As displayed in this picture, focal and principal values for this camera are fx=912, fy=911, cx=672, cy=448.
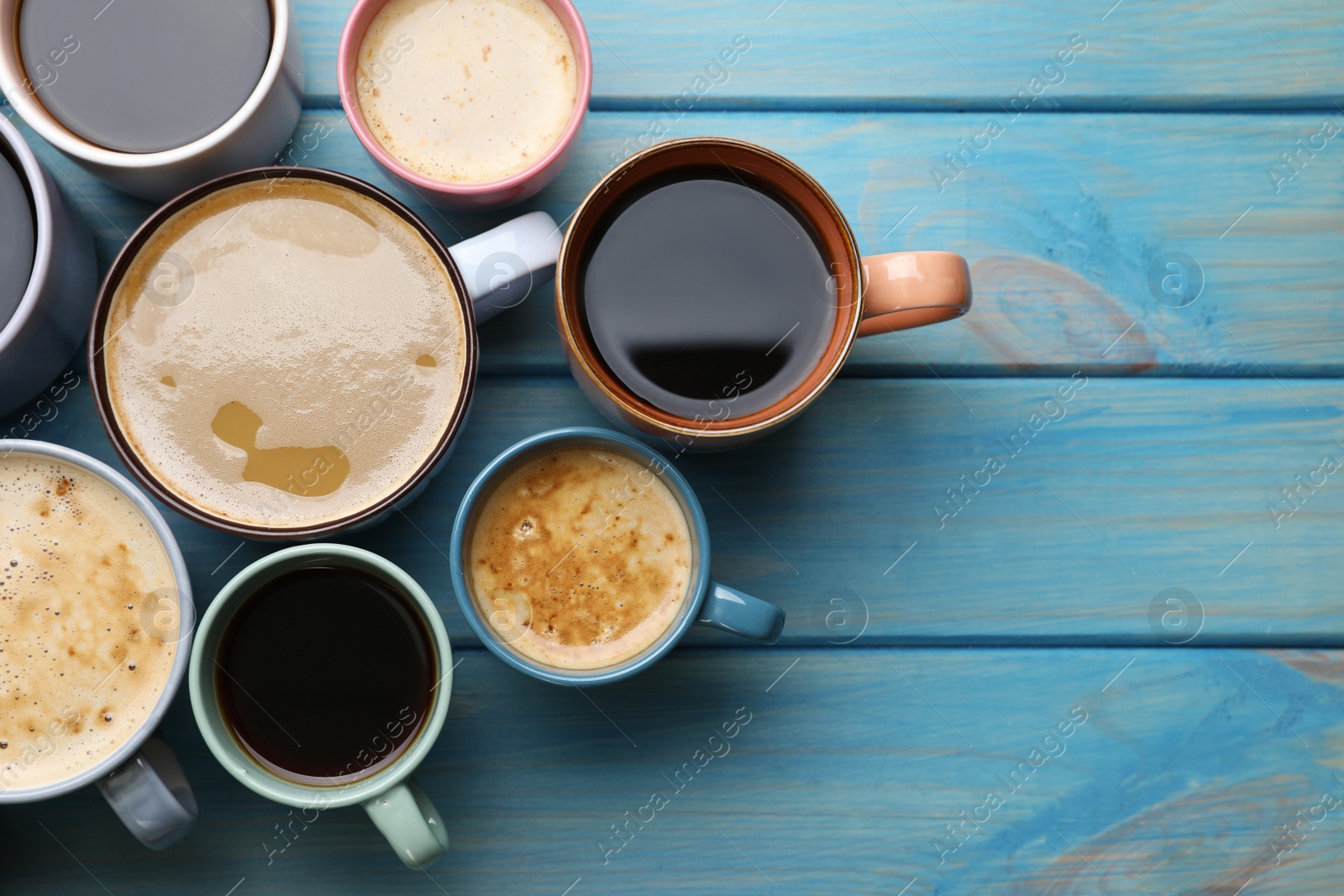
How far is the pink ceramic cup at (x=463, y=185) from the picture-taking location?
76cm

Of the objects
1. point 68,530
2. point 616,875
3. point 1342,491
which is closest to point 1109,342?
point 1342,491

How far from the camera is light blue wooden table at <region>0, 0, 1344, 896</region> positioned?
2.95 feet

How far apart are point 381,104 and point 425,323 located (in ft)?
0.68

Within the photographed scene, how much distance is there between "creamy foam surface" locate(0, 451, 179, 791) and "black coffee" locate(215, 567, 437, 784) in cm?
7

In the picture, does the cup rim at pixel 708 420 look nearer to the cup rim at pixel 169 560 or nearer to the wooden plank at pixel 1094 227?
the wooden plank at pixel 1094 227

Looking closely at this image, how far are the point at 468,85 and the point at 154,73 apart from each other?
265 millimetres

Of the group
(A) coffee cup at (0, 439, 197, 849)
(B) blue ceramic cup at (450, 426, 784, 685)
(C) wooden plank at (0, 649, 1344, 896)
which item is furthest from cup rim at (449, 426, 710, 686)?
(A) coffee cup at (0, 439, 197, 849)

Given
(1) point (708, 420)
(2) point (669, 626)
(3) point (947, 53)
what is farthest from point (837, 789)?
(3) point (947, 53)

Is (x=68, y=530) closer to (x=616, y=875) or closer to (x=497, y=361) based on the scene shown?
(x=497, y=361)

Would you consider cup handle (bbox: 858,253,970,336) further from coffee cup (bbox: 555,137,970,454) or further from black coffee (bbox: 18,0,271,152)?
black coffee (bbox: 18,0,271,152)

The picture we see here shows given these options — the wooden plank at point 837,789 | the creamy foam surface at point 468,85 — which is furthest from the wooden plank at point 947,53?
the wooden plank at point 837,789

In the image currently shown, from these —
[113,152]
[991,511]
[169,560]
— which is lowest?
[169,560]

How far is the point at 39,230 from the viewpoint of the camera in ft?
2.41

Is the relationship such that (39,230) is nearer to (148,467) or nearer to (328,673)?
(148,467)
